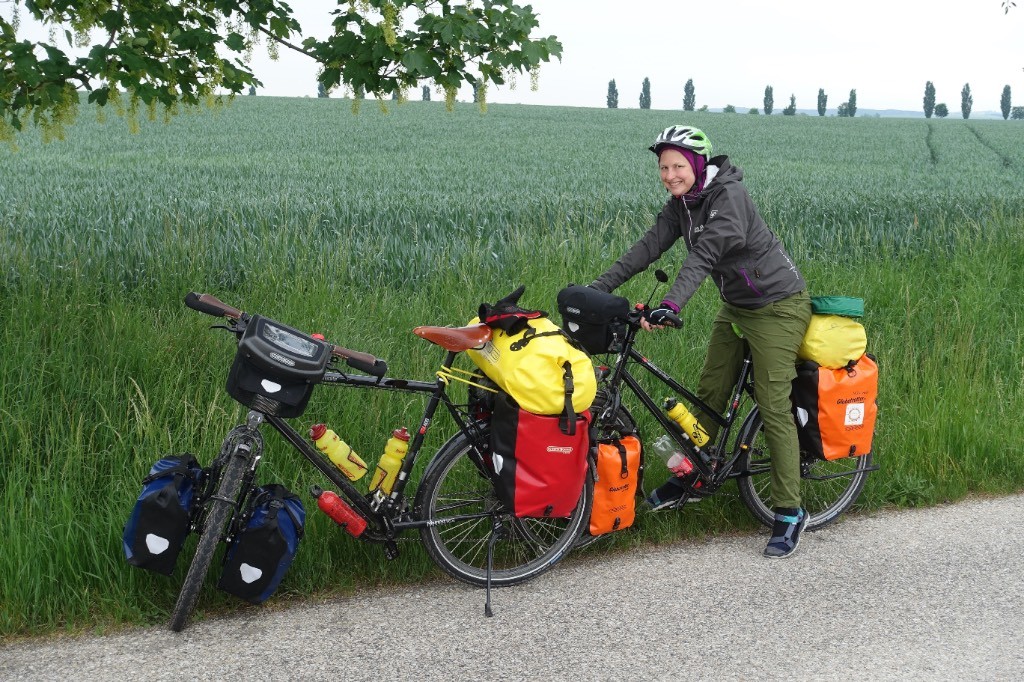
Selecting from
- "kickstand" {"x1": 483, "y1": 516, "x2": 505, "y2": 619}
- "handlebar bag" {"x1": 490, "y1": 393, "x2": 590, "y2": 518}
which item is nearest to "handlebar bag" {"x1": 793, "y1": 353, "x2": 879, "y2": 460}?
"handlebar bag" {"x1": 490, "y1": 393, "x2": 590, "y2": 518}

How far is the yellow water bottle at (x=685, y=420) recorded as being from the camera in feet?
15.9

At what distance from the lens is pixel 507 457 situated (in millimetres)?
4027

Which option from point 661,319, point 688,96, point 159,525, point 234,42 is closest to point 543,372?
point 661,319

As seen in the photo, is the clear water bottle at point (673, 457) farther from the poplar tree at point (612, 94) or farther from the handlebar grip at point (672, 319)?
the poplar tree at point (612, 94)

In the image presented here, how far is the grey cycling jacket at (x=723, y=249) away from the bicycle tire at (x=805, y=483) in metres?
0.70

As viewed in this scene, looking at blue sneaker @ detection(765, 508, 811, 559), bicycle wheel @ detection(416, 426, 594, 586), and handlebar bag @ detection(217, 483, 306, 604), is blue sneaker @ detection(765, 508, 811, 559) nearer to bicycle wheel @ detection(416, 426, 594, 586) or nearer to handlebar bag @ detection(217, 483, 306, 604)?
bicycle wheel @ detection(416, 426, 594, 586)

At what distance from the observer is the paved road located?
347 cm

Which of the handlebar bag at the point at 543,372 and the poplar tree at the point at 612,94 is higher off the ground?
the poplar tree at the point at 612,94

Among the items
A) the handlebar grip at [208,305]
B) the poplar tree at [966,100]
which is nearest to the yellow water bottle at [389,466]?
the handlebar grip at [208,305]

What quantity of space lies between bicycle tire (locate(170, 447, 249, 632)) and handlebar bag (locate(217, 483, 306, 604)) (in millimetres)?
89

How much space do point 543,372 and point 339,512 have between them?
100 cm

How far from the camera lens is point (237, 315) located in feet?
12.1

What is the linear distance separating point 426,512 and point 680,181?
1.87 meters

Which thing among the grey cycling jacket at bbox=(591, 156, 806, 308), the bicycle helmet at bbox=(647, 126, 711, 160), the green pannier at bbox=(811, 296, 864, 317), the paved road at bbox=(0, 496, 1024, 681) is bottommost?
the paved road at bbox=(0, 496, 1024, 681)
